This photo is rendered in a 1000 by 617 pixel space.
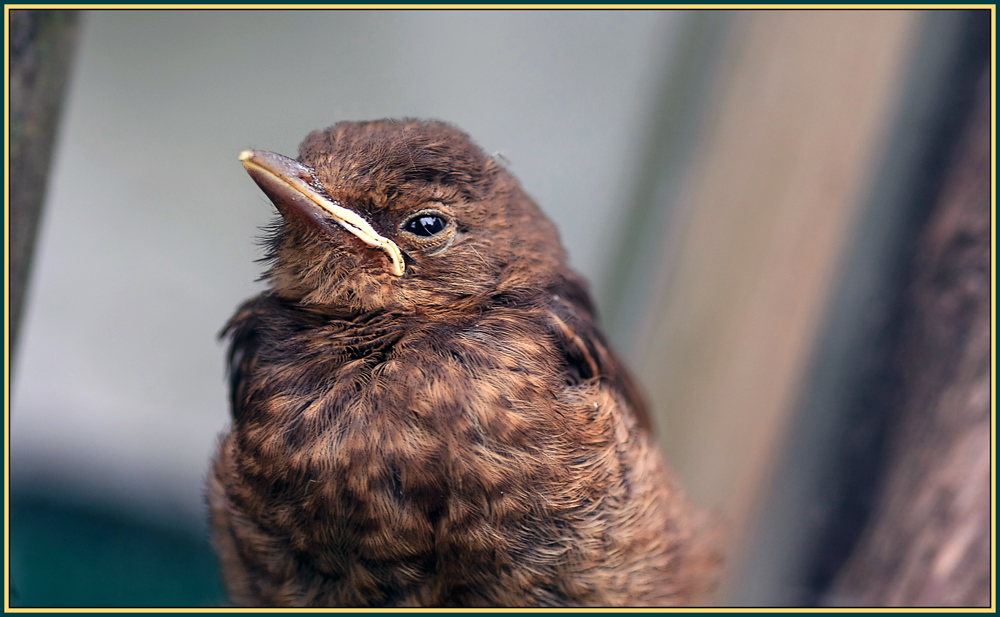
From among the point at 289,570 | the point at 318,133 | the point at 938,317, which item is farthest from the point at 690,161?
the point at 289,570

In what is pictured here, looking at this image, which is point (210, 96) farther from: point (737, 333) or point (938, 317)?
point (938, 317)

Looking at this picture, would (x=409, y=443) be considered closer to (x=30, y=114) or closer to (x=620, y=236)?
(x=30, y=114)

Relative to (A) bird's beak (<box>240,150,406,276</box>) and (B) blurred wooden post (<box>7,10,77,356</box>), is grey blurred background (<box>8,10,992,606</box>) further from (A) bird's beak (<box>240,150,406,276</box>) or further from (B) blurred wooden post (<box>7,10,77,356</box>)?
(A) bird's beak (<box>240,150,406,276</box>)

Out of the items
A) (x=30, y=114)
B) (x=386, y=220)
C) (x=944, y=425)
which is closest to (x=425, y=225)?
(x=386, y=220)

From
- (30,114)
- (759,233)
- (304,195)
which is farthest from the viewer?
(759,233)

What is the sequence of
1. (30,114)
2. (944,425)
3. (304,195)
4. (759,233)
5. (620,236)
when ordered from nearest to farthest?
(304,195) < (30,114) < (944,425) < (759,233) < (620,236)

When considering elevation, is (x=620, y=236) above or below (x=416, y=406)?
above

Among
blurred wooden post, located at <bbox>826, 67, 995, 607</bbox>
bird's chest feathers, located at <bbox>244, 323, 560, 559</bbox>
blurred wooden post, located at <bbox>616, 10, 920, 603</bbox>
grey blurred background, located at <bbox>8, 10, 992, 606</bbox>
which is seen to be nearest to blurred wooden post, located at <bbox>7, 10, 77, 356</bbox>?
grey blurred background, located at <bbox>8, 10, 992, 606</bbox>

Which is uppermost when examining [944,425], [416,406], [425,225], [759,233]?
[759,233]
